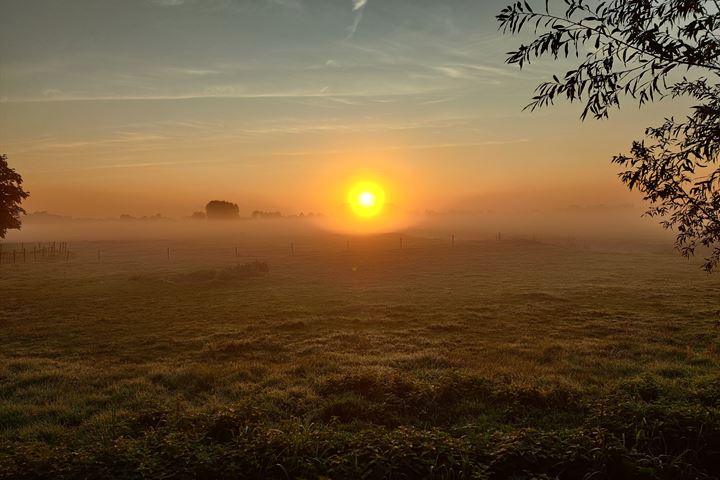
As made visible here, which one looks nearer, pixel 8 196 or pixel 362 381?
pixel 362 381

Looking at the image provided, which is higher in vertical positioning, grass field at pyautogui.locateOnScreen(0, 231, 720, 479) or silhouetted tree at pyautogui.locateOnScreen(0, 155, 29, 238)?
silhouetted tree at pyautogui.locateOnScreen(0, 155, 29, 238)

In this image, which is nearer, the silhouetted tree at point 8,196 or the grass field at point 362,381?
the grass field at point 362,381

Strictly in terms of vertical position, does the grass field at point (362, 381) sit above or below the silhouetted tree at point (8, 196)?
below

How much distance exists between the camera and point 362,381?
1251 cm

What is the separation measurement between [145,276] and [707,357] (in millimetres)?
43066

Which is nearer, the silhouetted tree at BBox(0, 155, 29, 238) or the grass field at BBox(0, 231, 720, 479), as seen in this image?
the grass field at BBox(0, 231, 720, 479)

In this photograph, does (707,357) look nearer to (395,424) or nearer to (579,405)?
(579,405)

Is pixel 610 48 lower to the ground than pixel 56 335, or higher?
higher

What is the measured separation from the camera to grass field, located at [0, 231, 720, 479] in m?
7.18

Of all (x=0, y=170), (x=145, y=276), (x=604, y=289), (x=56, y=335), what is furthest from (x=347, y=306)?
(x=0, y=170)

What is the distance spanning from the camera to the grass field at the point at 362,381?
7.18 meters

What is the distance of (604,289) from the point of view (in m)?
32.7

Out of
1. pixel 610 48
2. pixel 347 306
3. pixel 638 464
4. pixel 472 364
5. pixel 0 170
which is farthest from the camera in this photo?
pixel 0 170

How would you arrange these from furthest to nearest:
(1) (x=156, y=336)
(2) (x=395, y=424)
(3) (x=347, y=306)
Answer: (3) (x=347, y=306) → (1) (x=156, y=336) → (2) (x=395, y=424)
